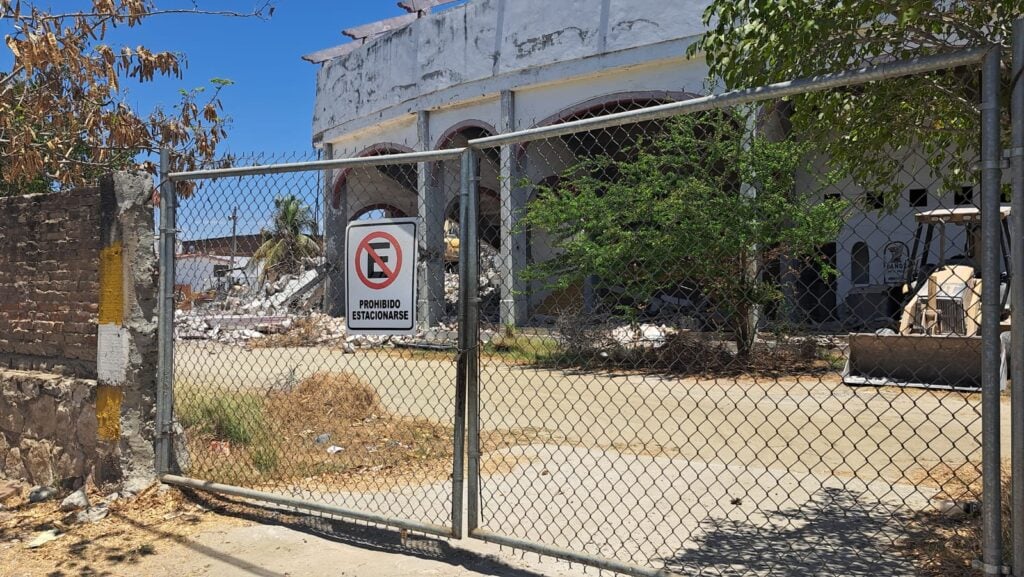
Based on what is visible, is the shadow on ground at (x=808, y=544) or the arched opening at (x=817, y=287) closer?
the shadow on ground at (x=808, y=544)

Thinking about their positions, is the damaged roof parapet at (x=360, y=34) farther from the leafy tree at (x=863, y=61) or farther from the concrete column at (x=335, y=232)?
the leafy tree at (x=863, y=61)

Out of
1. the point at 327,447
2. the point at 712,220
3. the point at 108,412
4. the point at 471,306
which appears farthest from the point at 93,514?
the point at 712,220

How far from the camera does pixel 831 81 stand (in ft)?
10.3

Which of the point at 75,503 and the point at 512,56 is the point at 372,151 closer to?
the point at 512,56

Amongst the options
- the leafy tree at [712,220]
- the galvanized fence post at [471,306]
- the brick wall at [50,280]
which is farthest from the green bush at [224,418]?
the leafy tree at [712,220]

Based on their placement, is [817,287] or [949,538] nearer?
[949,538]

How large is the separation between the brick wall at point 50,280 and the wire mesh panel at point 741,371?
9.61 ft

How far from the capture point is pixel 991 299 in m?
2.80

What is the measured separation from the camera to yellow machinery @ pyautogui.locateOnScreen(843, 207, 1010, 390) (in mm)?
9902

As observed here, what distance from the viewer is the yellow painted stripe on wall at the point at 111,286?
552 cm

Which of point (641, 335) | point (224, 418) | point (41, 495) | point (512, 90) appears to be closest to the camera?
point (41, 495)

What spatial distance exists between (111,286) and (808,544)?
4788mm

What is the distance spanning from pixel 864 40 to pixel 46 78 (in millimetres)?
7254

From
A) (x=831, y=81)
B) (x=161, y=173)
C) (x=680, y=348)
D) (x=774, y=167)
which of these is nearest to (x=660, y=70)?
(x=774, y=167)
